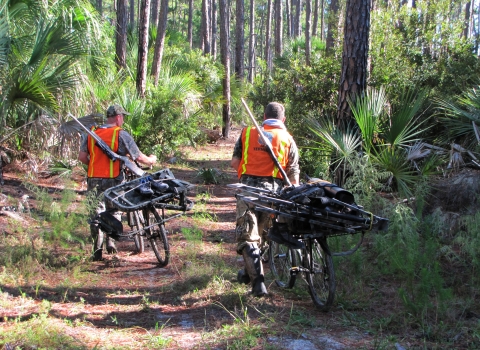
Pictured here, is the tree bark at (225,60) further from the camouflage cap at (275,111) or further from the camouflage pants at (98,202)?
the camouflage cap at (275,111)

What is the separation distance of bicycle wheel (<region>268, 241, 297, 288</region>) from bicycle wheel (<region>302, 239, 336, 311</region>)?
1.24 feet

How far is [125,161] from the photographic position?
6.64 metres

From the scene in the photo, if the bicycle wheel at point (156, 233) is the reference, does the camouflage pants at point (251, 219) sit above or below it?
above

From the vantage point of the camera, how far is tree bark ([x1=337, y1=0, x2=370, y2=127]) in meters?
8.39

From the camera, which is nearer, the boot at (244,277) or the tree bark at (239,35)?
the boot at (244,277)

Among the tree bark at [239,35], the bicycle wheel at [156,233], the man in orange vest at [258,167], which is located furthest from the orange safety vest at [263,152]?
the tree bark at [239,35]

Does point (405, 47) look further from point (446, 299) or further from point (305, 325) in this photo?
point (305, 325)

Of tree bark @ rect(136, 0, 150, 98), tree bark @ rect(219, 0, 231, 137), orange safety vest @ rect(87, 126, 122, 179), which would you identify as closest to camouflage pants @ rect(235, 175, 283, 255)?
orange safety vest @ rect(87, 126, 122, 179)

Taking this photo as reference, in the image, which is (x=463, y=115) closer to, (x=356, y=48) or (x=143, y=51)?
(x=356, y=48)

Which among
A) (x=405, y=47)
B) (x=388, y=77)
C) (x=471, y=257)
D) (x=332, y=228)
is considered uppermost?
(x=405, y=47)

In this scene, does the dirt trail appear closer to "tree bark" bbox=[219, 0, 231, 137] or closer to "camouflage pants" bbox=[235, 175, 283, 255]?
"camouflage pants" bbox=[235, 175, 283, 255]

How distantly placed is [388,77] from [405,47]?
5.84 feet

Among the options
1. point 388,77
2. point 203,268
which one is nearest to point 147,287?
point 203,268

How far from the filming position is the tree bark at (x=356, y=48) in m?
8.39
